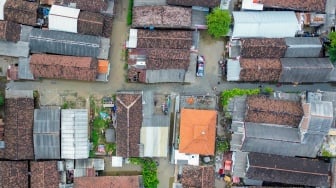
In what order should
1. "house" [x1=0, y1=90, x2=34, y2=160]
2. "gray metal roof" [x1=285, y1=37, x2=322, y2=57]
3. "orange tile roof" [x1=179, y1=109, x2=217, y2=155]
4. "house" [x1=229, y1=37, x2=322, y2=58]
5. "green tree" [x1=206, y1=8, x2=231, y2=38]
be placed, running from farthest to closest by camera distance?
"gray metal roof" [x1=285, y1=37, x2=322, y2=57] < "house" [x1=229, y1=37, x2=322, y2=58] < "green tree" [x1=206, y1=8, x2=231, y2=38] < "orange tile roof" [x1=179, y1=109, x2=217, y2=155] < "house" [x1=0, y1=90, x2=34, y2=160]

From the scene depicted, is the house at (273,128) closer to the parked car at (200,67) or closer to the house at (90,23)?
the parked car at (200,67)

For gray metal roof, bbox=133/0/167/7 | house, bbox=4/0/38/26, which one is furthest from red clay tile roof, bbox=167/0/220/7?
house, bbox=4/0/38/26

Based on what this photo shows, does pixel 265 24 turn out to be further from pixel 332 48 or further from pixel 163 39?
pixel 163 39

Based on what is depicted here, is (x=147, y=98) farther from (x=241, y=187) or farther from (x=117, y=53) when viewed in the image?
(x=241, y=187)

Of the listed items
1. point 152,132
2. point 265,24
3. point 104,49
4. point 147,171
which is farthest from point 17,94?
point 265,24

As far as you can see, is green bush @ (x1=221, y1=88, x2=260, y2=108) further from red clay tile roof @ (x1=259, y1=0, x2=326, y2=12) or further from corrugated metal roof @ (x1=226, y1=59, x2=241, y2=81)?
red clay tile roof @ (x1=259, y1=0, x2=326, y2=12)

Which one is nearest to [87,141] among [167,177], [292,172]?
[167,177]
